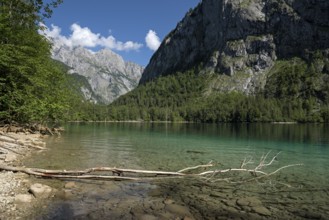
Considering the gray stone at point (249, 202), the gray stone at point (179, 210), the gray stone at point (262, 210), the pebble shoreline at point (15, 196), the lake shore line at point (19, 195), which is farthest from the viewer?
the gray stone at point (249, 202)

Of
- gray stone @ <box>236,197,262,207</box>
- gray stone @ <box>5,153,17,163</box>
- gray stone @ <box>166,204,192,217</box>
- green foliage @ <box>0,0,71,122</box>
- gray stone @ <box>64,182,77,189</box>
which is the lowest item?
gray stone @ <box>236,197,262,207</box>

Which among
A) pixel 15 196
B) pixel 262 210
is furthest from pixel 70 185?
pixel 262 210

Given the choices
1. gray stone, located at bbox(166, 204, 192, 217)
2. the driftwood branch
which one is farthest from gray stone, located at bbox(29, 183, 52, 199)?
gray stone, located at bbox(166, 204, 192, 217)

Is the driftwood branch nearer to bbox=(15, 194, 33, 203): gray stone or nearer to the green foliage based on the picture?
bbox=(15, 194, 33, 203): gray stone

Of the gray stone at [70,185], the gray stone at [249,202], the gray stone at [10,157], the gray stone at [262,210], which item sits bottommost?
the gray stone at [262,210]

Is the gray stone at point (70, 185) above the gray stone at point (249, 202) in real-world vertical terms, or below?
above

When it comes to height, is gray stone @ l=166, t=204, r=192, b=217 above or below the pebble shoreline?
below

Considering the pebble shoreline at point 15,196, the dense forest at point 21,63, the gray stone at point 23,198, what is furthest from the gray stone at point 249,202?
the dense forest at point 21,63

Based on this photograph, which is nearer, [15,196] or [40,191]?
[15,196]

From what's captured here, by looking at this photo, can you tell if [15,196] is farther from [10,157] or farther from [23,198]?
[10,157]

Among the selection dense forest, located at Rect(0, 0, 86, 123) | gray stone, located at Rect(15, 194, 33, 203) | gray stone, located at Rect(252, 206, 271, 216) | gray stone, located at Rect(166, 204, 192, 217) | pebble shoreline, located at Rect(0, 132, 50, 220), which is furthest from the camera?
dense forest, located at Rect(0, 0, 86, 123)

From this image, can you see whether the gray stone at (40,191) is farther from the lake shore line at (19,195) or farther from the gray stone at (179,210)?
the gray stone at (179,210)

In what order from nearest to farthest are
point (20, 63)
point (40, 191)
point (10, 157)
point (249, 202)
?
point (40, 191)
point (249, 202)
point (10, 157)
point (20, 63)

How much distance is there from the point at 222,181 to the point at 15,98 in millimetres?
27602
